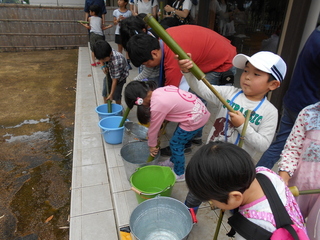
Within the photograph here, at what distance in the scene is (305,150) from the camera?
140 centimetres

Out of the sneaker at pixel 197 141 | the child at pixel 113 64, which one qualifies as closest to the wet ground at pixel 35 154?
the child at pixel 113 64

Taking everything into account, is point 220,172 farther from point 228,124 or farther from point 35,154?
point 35,154

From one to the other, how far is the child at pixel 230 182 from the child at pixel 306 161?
1.42 feet

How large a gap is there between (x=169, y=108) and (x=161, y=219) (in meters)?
0.97

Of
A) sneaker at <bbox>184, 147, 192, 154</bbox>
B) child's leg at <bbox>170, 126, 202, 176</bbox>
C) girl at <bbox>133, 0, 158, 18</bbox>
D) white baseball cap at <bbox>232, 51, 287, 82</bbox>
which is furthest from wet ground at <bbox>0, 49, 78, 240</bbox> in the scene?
girl at <bbox>133, 0, 158, 18</bbox>

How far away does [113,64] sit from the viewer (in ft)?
12.4

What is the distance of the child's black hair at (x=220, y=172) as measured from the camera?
0.96 m

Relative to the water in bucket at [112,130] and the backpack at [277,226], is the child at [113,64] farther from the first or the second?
the backpack at [277,226]

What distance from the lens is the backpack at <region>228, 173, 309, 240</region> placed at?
3.08 feet

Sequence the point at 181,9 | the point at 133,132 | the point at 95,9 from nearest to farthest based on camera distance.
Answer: the point at 133,132, the point at 181,9, the point at 95,9

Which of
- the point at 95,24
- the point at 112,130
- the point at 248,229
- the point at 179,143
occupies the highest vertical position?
the point at 95,24

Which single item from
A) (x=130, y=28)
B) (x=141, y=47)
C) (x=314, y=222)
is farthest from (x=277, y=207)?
(x=130, y=28)

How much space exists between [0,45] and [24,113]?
23.9 ft

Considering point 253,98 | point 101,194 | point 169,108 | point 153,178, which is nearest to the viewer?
point 253,98
